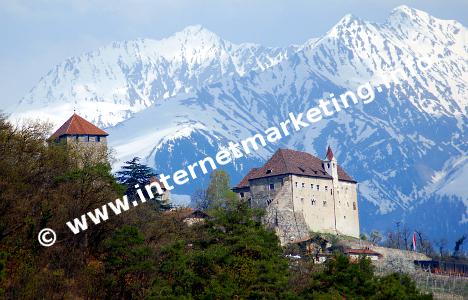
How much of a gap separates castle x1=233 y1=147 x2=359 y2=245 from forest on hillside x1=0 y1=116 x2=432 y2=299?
133 feet

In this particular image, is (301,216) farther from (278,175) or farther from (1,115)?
(1,115)

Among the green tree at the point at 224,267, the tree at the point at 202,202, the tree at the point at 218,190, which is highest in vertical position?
the tree at the point at 218,190

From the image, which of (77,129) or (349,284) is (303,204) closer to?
(77,129)

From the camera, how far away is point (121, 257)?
4603 cm

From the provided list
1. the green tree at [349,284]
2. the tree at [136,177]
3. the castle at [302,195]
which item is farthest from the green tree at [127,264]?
the castle at [302,195]

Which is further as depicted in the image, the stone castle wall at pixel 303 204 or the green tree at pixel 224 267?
the stone castle wall at pixel 303 204

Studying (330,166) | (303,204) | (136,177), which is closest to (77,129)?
(136,177)

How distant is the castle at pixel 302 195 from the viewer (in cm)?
9506

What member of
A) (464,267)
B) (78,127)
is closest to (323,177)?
(464,267)

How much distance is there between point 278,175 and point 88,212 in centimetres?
5024

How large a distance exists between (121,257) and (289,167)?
181ft

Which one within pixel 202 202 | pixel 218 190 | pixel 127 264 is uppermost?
pixel 218 190

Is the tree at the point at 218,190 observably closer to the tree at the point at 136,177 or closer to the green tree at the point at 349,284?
the tree at the point at 136,177

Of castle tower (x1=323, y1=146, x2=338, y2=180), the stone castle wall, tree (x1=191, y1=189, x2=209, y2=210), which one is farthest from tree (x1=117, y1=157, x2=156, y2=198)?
castle tower (x1=323, y1=146, x2=338, y2=180)
